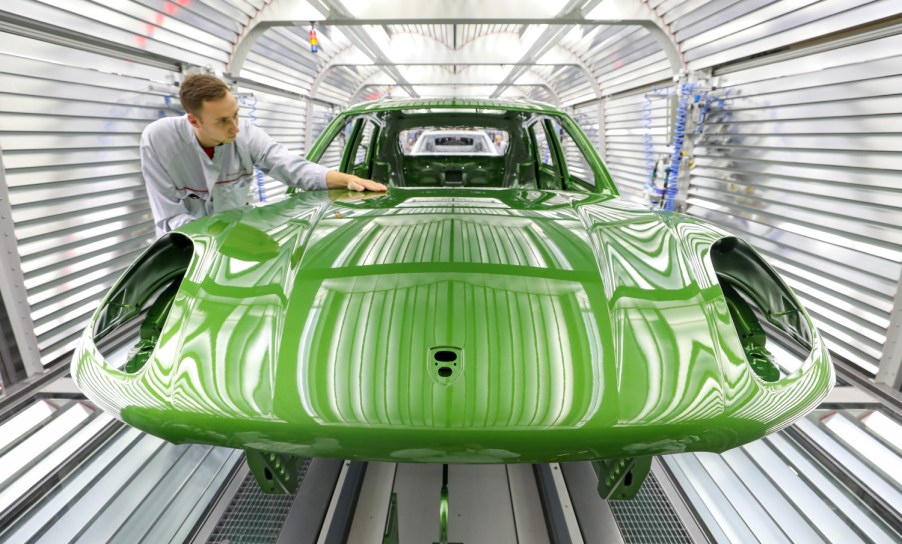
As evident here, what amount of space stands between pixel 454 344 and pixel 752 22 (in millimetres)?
Result: 4399

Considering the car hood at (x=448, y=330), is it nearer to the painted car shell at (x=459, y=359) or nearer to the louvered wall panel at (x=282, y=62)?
the painted car shell at (x=459, y=359)

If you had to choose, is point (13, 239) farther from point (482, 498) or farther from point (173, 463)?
point (482, 498)

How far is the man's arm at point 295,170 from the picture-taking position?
2.21m

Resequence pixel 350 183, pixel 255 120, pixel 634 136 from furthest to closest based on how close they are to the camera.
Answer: pixel 634 136
pixel 255 120
pixel 350 183

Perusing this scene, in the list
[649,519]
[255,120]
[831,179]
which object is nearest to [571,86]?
A: [255,120]

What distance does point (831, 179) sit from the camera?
3.24 metres

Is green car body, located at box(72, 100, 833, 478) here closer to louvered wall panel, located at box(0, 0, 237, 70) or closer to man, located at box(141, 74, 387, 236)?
man, located at box(141, 74, 387, 236)

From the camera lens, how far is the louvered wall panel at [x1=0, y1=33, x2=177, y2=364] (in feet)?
9.06

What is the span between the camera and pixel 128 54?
3645mm

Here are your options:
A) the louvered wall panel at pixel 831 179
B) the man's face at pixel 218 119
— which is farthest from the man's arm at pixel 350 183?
the louvered wall panel at pixel 831 179

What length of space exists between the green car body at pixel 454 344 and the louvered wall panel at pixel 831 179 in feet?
7.11


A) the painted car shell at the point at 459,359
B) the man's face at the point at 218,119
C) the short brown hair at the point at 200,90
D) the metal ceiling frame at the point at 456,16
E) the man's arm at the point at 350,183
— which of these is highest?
the metal ceiling frame at the point at 456,16

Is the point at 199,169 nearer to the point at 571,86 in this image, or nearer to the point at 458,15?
the point at 458,15

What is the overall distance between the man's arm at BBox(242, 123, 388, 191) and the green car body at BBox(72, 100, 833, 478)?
682 mm
